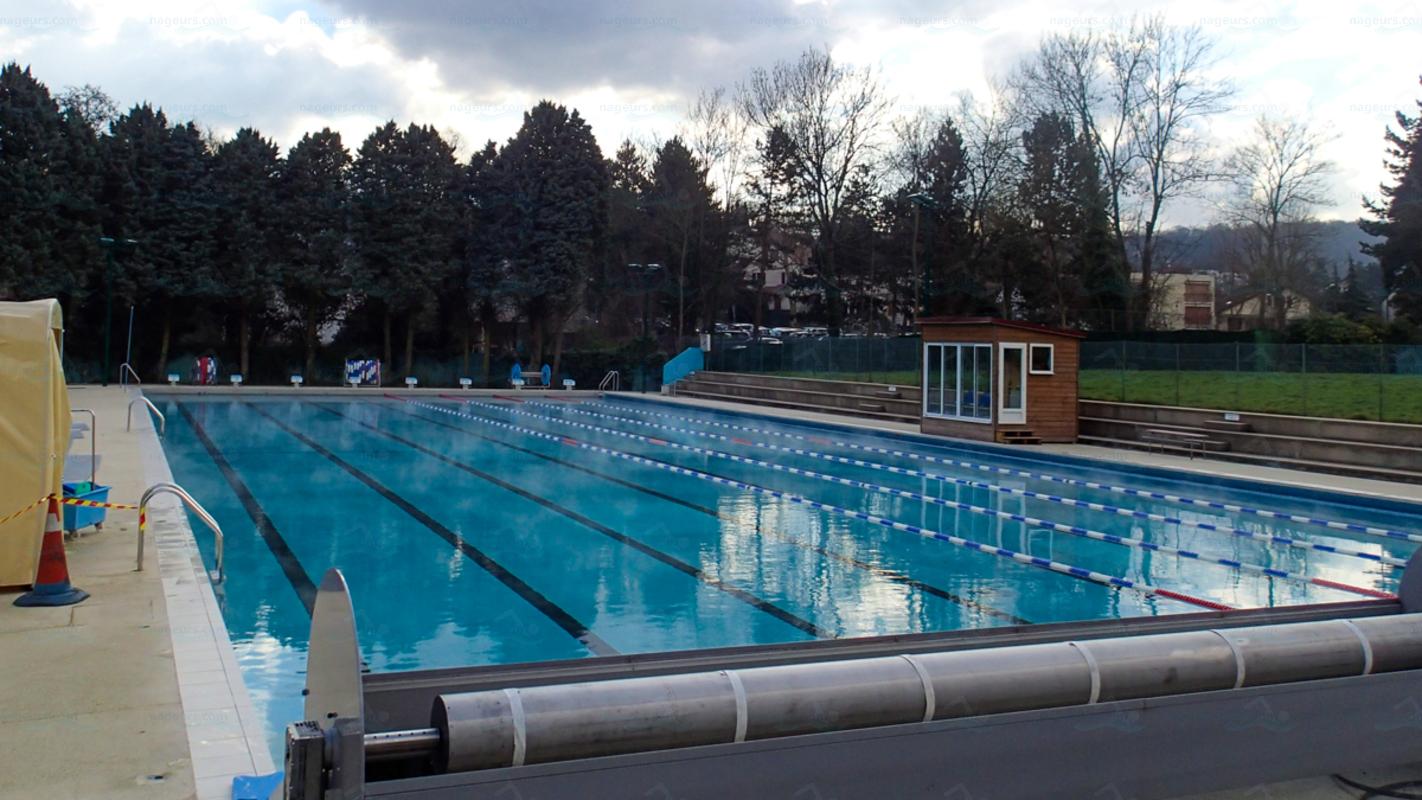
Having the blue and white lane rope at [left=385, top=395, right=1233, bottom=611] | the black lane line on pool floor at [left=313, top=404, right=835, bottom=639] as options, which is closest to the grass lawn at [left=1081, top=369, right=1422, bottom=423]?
the blue and white lane rope at [left=385, top=395, right=1233, bottom=611]

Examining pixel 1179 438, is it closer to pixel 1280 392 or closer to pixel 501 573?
pixel 1280 392

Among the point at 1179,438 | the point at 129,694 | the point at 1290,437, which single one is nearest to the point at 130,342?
the point at 1179,438

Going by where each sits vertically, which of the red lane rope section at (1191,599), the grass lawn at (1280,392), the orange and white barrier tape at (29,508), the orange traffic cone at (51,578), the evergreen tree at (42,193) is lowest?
the red lane rope section at (1191,599)

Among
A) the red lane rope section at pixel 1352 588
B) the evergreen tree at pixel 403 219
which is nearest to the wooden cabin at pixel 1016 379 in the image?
the red lane rope section at pixel 1352 588

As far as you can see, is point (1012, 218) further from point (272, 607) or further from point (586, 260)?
point (272, 607)

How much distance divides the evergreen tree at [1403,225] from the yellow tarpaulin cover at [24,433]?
38.0 m

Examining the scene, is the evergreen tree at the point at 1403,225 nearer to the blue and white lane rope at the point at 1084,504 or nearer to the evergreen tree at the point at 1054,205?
the evergreen tree at the point at 1054,205

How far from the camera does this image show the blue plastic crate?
30.4ft

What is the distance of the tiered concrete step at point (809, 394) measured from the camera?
26.5 m

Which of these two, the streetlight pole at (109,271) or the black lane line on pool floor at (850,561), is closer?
the black lane line on pool floor at (850,561)

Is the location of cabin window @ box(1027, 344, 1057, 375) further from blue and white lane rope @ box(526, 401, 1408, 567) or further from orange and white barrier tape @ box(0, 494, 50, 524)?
orange and white barrier tape @ box(0, 494, 50, 524)

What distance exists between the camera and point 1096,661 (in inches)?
165

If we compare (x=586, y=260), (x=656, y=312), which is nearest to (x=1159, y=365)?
(x=586, y=260)

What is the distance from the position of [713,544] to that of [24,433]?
620 centimetres
